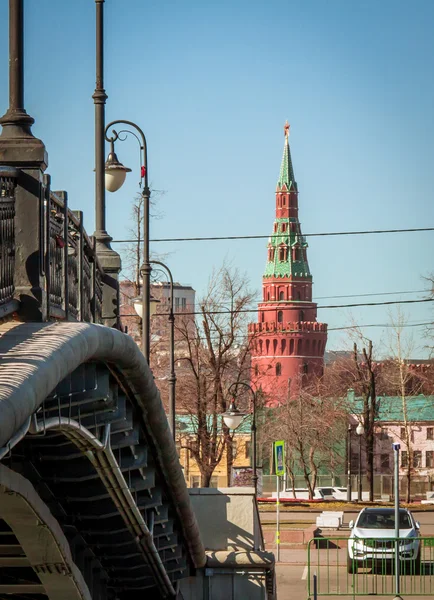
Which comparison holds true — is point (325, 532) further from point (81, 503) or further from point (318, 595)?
point (81, 503)

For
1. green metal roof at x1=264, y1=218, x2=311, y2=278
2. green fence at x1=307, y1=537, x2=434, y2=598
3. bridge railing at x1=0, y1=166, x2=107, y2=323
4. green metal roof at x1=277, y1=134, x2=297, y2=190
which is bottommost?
green fence at x1=307, y1=537, x2=434, y2=598

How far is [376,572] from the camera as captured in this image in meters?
25.8

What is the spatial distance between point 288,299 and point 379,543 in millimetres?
93864

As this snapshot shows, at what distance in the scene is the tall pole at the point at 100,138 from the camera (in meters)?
14.8

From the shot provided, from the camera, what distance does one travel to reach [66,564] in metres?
13.6

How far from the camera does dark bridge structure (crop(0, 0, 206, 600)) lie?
869 cm

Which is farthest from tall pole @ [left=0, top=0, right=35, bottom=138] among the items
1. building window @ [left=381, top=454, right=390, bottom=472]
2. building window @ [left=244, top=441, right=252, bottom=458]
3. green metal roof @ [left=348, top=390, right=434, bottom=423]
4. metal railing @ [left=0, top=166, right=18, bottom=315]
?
building window @ [left=381, top=454, right=390, bottom=472]

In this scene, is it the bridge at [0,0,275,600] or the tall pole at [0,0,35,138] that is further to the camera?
the tall pole at [0,0,35,138]

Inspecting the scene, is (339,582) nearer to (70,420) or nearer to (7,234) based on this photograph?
(70,420)

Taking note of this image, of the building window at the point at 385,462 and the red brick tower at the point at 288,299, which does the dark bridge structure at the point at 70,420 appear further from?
the red brick tower at the point at 288,299

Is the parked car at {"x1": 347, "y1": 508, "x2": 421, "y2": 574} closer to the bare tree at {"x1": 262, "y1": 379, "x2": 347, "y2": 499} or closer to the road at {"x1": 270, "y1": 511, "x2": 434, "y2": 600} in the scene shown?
the road at {"x1": 270, "y1": 511, "x2": 434, "y2": 600}

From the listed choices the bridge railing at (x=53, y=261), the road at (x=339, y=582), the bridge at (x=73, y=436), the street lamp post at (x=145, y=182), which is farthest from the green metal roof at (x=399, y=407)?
the bridge railing at (x=53, y=261)

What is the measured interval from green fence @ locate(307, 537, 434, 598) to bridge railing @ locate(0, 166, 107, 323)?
13839 millimetres

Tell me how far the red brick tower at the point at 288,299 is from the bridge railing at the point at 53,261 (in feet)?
333
